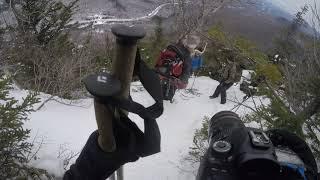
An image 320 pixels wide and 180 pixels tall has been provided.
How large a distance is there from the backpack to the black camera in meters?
5.35

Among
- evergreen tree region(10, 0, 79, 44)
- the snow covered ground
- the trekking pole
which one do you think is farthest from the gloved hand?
evergreen tree region(10, 0, 79, 44)

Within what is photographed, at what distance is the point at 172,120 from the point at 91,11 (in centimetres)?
4113

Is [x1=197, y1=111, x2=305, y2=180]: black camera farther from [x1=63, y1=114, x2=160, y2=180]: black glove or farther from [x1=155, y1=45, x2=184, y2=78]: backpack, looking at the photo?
[x1=155, y1=45, x2=184, y2=78]: backpack

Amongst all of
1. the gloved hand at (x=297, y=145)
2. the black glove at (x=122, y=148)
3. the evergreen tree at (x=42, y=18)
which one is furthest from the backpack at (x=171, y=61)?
the black glove at (x=122, y=148)

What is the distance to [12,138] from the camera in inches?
159

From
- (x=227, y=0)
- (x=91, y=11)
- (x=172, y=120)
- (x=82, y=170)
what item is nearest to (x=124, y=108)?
(x=82, y=170)

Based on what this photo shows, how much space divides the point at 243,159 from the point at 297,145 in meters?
0.71

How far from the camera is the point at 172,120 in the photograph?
758 cm

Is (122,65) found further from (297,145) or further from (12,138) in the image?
(12,138)

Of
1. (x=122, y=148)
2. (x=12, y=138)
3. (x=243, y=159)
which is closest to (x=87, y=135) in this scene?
(x=12, y=138)

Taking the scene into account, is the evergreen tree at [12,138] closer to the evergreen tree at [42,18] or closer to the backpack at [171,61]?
the backpack at [171,61]

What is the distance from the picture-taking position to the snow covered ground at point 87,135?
5.04 meters

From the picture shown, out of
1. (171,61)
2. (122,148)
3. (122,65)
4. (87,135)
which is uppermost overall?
(122,65)

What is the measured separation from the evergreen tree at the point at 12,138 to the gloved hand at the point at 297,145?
2528mm
